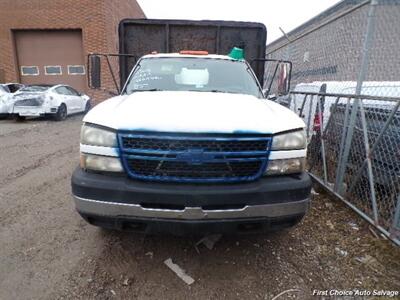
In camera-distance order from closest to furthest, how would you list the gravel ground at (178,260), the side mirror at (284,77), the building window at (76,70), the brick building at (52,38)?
the gravel ground at (178,260) < the side mirror at (284,77) < the brick building at (52,38) < the building window at (76,70)

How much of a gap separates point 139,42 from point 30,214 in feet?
12.7

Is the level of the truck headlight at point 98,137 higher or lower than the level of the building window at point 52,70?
higher

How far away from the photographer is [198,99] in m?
2.81

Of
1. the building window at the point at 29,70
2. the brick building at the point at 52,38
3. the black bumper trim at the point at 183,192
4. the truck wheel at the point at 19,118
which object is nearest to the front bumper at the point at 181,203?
the black bumper trim at the point at 183,192

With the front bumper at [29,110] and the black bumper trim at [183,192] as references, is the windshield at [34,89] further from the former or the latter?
the black bumper trim at [183,192]

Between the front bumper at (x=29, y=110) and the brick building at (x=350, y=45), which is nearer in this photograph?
the brick building at (x=350, y=45)

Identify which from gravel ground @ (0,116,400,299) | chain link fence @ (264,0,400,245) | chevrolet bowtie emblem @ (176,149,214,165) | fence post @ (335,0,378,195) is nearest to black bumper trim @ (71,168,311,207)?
chevrolet bowtie emblem @ (176,149,214,165)

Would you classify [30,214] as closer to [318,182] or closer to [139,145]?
[139,145]

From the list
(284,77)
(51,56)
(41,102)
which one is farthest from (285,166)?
(51,56)

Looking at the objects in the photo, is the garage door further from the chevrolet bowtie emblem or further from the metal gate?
the chevrolet bowtie emblem

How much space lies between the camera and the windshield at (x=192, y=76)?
3578mm

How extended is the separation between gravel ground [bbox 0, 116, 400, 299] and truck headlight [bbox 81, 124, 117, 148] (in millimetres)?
1140

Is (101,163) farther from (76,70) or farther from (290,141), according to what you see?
(76,70)

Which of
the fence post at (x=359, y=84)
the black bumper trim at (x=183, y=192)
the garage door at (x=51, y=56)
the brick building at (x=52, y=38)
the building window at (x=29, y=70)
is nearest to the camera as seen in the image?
the black bumper trim at (x=183, y=192)
